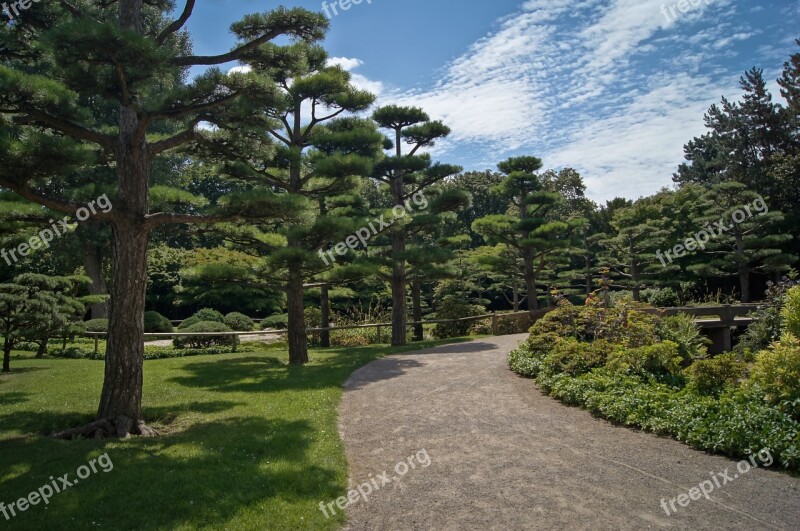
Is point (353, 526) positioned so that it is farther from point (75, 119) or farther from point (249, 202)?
point (75, 119)

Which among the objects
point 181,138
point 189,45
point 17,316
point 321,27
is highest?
point 189,45

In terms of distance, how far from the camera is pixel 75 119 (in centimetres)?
641

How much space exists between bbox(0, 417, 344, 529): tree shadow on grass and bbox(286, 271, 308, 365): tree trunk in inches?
221

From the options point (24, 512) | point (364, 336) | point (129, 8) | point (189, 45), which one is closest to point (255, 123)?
point (129, 8)

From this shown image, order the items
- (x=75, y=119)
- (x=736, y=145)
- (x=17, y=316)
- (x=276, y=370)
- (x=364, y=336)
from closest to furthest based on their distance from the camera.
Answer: (x=75, y=119) < (x=17, y=316) < (x=276, y=370) < (x=364, y=336) < (x=736, y=145)

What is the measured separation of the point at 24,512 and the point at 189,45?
20234 mm

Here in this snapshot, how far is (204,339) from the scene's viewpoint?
1553cm

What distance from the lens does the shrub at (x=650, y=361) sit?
681 centimetres

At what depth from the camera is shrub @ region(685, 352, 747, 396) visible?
19.1 feet
